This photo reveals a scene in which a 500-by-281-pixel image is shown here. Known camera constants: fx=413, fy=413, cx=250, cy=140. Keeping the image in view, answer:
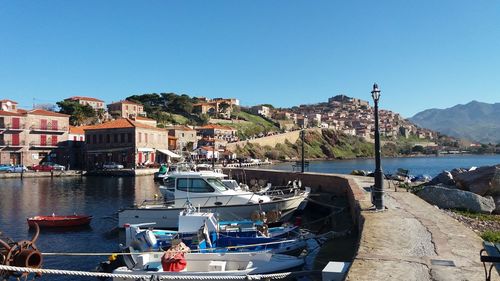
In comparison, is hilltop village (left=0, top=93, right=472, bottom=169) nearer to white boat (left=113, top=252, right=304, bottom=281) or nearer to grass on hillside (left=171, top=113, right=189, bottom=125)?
grass on hillside (left=171, top=113, right=189, bottom=125)

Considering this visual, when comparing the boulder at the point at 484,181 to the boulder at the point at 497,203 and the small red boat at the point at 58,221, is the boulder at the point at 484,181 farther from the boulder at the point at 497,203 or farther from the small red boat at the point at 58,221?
the small red boat at the point at 58,221

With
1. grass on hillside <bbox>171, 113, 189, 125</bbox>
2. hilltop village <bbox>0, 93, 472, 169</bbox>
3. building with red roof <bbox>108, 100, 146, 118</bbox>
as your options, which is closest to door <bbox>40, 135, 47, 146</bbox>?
hilltop village <bbox>0, 93, 472, 169</bbox>

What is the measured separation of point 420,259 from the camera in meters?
7.69

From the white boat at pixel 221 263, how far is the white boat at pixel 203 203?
7800mm

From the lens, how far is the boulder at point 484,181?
18.2 meters

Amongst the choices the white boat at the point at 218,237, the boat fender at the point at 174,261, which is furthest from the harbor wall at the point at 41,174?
the boat fender at the point at 174,261

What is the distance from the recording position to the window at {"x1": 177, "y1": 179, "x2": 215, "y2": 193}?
20812 millimetres

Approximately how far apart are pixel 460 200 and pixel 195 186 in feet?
39.3

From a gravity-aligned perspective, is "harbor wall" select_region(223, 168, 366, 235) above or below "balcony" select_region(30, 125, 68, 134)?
below

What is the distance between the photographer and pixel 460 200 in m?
16.4

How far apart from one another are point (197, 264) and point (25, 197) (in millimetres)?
30143

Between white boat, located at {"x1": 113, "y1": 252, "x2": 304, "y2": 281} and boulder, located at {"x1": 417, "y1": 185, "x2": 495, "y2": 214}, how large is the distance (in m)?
8.12

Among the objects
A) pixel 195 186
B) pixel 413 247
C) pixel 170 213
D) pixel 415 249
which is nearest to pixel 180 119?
pixel 195 186

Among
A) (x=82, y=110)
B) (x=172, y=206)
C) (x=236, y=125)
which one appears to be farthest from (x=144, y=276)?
(x=236, y=125)
